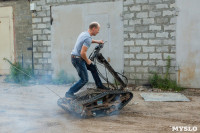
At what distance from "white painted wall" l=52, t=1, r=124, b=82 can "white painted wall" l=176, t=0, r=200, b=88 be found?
2.01 metres

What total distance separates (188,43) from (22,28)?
716cm

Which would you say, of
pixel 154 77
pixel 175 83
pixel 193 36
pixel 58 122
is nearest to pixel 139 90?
pixel 154 77

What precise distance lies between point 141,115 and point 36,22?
6637 mm

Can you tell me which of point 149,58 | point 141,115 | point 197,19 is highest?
point 197,19

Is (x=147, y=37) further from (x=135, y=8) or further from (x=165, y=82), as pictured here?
(x=165, y=82)

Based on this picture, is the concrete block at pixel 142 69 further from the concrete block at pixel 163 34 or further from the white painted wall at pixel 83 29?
the concrete block at pixel 163 34

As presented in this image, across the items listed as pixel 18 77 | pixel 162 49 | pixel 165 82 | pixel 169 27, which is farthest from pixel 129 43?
pixel 18 77

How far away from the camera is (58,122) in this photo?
4586mm

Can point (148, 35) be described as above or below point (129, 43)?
above

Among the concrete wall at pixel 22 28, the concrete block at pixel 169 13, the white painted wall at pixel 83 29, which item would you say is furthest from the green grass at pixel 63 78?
the concrete block at pixel 169 13

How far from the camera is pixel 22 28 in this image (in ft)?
35.0

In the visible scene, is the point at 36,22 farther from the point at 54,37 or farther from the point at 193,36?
the point at 193,36

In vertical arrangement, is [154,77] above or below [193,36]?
below

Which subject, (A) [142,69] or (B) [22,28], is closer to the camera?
(A) [142,69]
